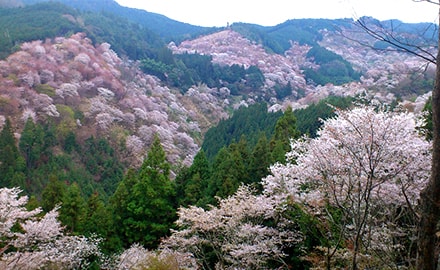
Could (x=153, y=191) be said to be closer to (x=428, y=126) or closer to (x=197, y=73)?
(x=428, y=126)

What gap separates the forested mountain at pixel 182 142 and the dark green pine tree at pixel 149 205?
0.21 ft

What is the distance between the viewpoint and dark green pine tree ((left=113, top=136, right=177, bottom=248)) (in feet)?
49.5

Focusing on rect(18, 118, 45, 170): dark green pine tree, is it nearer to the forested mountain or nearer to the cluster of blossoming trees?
the forested mountain

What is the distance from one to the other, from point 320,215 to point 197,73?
181 ft

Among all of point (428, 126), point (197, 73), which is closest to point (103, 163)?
point (428, 126)

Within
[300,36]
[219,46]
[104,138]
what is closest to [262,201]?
[104,138]

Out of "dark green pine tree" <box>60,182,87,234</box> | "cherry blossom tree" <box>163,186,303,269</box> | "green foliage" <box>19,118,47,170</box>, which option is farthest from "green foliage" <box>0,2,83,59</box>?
"cherry blossom tree" <box>163,186,303,269</box>

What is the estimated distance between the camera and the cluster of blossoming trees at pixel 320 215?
6.60 meters

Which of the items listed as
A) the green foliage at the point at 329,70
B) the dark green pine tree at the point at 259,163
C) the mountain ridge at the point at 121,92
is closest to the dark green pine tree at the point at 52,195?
the dark green pine tree at the point at 259,163

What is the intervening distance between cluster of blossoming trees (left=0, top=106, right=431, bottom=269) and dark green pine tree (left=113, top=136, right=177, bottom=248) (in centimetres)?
197

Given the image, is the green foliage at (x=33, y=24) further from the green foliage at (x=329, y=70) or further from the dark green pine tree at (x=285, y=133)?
the green foliage at (x=329, y=70)

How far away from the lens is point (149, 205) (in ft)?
50.9

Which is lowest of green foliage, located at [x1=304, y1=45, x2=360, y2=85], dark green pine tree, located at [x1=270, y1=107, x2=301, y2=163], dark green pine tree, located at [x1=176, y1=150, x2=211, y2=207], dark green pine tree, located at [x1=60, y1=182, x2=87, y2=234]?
dark green pine tree, located at [x1=60, y1=182, x2=87, y2=234]

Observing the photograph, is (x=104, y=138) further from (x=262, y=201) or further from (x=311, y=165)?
(x=311, y=165)
